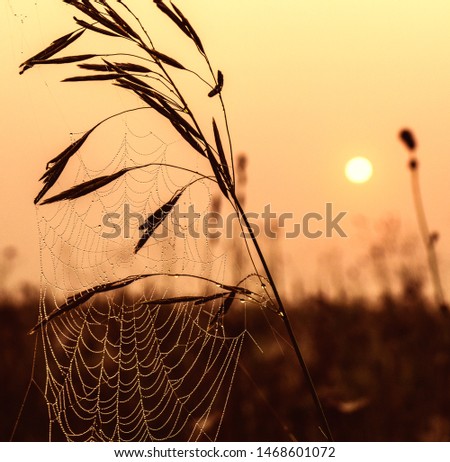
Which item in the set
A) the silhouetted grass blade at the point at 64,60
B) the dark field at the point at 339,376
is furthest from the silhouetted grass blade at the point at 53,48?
the dark field at the point at 339,376

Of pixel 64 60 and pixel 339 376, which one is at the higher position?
pixel 64 60

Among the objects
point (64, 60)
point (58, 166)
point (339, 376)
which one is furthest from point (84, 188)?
point (339, 376)

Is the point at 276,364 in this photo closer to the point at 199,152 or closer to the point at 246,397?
the point at 246,397

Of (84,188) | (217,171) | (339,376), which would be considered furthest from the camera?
(339,376)

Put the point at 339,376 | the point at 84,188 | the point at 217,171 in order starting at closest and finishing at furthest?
the point at 217,171 < the point at 84,188 < the point at 339,376

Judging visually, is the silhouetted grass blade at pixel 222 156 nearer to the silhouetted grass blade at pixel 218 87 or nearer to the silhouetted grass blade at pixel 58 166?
the silhouetted grass blade at pixel 218 87

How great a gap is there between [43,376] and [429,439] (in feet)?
4.80

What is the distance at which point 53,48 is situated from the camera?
1306mm

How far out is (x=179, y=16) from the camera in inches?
47.2

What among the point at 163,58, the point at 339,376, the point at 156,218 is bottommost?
the point at 339,376

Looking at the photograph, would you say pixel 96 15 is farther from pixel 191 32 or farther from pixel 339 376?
pixel 339 376

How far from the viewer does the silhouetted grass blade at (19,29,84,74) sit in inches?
50.9
